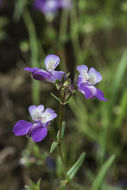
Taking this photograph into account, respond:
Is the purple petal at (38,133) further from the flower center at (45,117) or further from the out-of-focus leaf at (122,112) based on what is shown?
the out-of-focus leaf at (122,112)

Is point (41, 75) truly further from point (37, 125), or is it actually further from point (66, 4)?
point (66, 4)

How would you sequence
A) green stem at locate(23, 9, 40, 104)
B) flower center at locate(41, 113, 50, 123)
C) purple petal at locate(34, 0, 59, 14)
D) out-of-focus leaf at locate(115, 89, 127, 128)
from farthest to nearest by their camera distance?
1. purple petal at locate(34, 0, 59, 14)
2. green stem at locate(23, 9, 40, 104)
3. out-of-focus leaf at locate(115, 89, 127, 128)
4. flower center at locate(41, 113, 50, 123)

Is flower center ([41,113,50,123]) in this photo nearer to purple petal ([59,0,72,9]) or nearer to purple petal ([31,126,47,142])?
purple petal ([31,126,47,142])

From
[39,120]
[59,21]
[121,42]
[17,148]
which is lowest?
[17,148]

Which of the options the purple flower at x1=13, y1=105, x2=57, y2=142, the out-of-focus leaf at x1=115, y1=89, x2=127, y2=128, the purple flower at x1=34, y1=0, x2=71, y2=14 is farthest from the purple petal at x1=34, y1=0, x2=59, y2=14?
the purple flower at x1=13, y1=105, x2=57, y2=142

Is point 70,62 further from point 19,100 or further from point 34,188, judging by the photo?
point 34,188

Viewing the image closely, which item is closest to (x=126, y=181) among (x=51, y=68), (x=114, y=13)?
(x=51, y=68)
